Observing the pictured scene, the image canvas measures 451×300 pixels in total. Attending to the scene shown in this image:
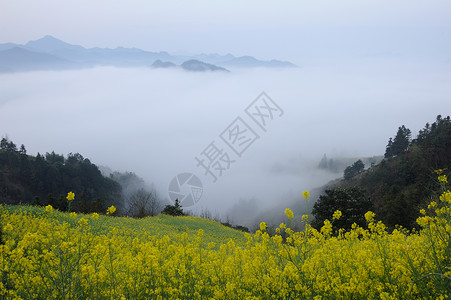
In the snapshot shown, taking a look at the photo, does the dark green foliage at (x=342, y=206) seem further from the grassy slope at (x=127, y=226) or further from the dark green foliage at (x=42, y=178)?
the dark green foliage at (x=42, y=178)

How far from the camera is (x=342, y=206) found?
83.4 ft

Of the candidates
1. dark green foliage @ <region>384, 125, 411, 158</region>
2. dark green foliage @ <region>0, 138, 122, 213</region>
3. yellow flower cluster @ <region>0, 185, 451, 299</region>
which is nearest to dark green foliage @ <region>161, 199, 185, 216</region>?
yellow flower cluster @ <region>0, 185, 451, 299</region>

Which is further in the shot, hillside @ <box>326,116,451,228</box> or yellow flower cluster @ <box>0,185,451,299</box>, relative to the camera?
hillside @ <box>326,116,451,228</box>

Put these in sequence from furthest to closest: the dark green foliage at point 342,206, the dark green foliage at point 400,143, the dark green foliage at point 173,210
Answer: the dark green foliage at point 400,143, the dark green foliage at point 173,210, the dark green foliage at point 342,206

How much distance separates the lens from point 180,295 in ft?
14.9

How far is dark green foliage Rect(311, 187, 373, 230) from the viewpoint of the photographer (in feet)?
82.0

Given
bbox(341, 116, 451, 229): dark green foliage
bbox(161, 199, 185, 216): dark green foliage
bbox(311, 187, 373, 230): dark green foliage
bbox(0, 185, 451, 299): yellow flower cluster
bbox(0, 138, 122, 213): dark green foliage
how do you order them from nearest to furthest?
1. bbox(0, 185, 451, 299): yellow flower cluster
2. bbox(311, 187, 373, 230): dark green foliage
3. bbox(161, 199, 185, 216): dark green foliage
4. bbox(341, 116, 451, 229): dark green foliage
5. bbox(0, 138, 122, 213): dark green foliage

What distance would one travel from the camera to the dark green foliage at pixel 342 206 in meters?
25.0

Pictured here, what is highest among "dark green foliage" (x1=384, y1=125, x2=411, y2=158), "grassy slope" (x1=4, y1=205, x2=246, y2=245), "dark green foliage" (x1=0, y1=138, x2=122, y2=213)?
"dark green foliage" (x1=384, y1=125, x2=411, y2=158)

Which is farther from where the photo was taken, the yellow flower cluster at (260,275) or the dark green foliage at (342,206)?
the dark green foliage at (342,206)

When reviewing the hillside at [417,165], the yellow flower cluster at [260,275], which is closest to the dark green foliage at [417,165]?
the hillside at [417,165]

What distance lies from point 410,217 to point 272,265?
3040cm

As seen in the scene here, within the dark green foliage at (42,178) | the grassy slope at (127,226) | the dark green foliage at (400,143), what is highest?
the dark green foliage at (400,143)

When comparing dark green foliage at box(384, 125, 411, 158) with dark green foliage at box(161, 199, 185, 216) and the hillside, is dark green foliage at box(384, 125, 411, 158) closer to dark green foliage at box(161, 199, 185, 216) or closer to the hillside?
the hillside
